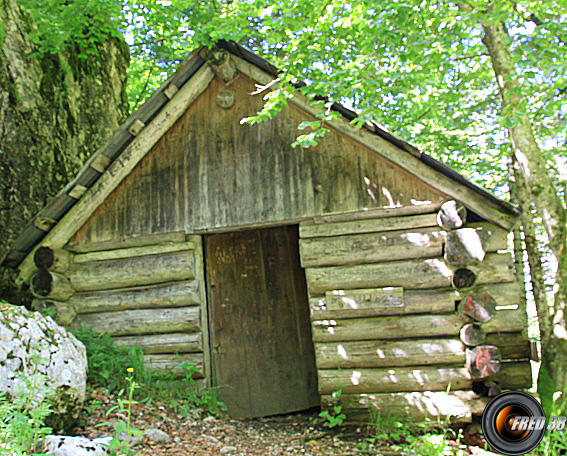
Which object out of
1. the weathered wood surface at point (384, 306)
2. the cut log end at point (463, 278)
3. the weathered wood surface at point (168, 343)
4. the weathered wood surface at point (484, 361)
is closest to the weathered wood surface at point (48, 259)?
the weathered wood surface at point (168, 343)

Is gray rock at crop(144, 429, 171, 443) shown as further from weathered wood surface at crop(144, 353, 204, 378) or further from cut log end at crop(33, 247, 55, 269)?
cut log end at crop(33, 247, 55, 269)

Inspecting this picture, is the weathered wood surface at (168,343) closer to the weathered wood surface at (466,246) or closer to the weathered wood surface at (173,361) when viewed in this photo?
the weathered wood surface at (173,361)

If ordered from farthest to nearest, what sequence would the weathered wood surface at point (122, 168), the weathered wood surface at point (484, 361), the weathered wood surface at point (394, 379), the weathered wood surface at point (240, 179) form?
the weathered wood surface at point (122, 168) → the weathered wood surface at point (240, 179) → the weathered wood surface at point (394, 379) → the weathered wood surface at point (484, 361)

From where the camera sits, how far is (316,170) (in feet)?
22.1

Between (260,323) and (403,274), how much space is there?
2.72m

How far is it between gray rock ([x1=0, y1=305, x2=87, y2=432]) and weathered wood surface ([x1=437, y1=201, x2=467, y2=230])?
4280mm

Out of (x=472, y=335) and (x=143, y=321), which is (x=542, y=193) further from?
(x=143, y=321)

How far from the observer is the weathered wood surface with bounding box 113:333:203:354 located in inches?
279

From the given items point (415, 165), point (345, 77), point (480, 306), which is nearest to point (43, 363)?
point (415, 165)

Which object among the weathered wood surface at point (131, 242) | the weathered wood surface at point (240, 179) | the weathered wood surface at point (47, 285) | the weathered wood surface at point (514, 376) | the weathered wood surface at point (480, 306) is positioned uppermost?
the weathered wood surface at point (240, 179)

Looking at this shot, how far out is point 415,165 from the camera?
632cm

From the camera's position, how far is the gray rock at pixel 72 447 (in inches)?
150

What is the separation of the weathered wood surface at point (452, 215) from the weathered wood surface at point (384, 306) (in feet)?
2.60

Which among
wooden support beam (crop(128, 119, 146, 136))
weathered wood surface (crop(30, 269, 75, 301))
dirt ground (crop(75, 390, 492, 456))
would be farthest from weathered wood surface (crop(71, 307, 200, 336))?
wooden support beam (crop(128, 119, 146, 136))
